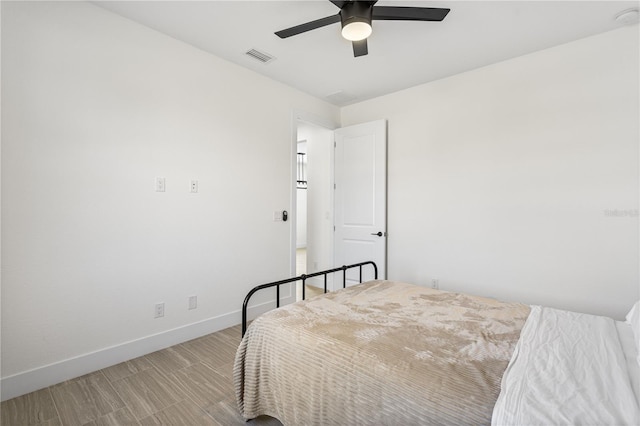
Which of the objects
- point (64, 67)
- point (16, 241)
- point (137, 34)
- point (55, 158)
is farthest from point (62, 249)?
point (137, 34)

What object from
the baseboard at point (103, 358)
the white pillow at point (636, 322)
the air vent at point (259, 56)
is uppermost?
the air vent at point (259, 56)

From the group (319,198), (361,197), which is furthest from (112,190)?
(319,198)

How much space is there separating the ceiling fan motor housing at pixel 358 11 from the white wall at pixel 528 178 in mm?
1776

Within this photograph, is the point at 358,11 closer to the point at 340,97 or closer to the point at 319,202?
the point at 340,97

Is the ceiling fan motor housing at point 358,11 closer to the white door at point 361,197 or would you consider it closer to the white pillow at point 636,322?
the white door at point 361,197

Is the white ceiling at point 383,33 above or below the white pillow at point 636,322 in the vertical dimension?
above

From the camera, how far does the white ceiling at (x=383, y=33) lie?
7.17 ft

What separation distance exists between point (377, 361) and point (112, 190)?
7.15 ft

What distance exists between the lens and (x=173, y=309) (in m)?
2.66

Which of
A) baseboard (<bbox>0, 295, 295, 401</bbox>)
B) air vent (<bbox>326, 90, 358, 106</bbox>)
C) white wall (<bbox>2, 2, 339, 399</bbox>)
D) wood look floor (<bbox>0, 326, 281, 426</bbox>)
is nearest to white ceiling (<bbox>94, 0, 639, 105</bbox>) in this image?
white wall (<bbox>2, 2, 339, 399</bbox>)

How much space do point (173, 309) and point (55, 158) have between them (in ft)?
4.67

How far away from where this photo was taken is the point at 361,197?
153 inches

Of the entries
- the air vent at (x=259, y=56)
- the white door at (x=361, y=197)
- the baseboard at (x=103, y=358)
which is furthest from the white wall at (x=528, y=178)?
the baseboard at (x=103, y=358)

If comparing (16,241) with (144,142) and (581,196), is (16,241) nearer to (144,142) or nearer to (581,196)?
(144,142)
